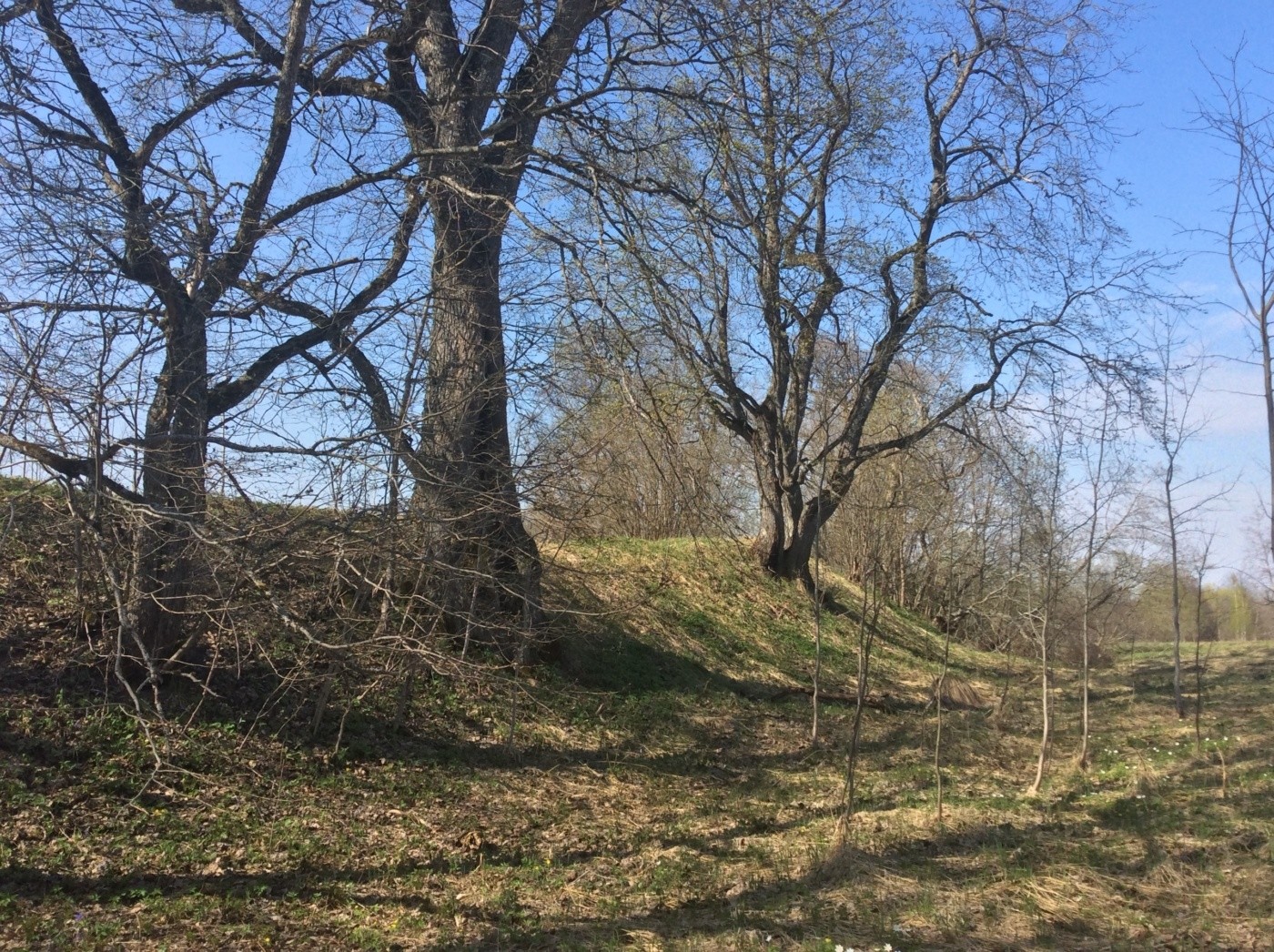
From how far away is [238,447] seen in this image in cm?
560

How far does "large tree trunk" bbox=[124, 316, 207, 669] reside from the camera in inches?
208

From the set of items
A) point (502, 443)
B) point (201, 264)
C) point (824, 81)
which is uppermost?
point (824, 81)

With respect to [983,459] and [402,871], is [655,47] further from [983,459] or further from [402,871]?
[983,459]

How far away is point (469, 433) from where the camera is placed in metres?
6.88

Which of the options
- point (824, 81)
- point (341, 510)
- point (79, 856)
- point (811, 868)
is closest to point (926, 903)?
point (811, 868)

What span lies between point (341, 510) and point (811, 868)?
3.81 metres

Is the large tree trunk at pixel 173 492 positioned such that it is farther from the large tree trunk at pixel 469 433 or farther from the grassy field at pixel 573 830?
the large tree trunk at pixel 469 433

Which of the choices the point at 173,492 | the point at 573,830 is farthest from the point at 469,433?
the point at 573,830

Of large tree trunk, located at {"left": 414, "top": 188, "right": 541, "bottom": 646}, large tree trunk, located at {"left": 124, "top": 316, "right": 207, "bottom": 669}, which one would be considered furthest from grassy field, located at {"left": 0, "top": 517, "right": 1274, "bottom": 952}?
large tree trunk, located at {"left": 414, "top": 188, "right": 541, "bottom": 646}

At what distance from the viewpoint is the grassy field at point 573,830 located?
15.5 feet

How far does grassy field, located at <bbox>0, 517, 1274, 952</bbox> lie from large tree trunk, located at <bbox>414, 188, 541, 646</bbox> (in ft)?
3.11

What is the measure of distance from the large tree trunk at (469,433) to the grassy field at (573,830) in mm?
949

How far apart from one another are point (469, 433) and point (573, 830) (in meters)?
3.01

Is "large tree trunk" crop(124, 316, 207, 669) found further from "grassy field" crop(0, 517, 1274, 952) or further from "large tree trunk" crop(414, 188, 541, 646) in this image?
"large tree trunk" crop(414, 188, 541, 646)
